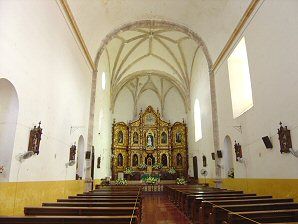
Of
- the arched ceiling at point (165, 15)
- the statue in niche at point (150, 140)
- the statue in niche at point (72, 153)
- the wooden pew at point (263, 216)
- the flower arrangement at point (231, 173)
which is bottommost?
the wooden pew at point (263, 216)

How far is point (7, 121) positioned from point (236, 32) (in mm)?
9324

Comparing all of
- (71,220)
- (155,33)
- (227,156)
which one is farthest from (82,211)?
(155,33)

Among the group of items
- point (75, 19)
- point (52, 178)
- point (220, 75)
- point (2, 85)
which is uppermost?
point (75, 19)

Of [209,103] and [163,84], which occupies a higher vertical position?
[163,84]

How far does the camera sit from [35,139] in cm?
650

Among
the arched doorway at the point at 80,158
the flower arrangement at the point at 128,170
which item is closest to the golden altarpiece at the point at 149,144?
the flower arrangement at the point at 128,170

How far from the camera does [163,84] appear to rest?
25.1 metres

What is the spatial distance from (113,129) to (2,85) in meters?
18.5

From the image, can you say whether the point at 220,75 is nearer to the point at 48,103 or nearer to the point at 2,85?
the point at 48,103

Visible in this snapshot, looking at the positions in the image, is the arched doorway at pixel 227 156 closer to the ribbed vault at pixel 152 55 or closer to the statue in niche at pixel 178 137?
the ribbed vault at pixel 152 55

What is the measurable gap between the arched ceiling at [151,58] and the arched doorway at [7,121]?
9.63 m

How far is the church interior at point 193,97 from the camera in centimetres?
555

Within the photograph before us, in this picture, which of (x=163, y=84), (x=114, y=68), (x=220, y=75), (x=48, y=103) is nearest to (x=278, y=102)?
(x=220, y=75)

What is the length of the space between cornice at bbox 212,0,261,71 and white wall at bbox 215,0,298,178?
1.22ft
